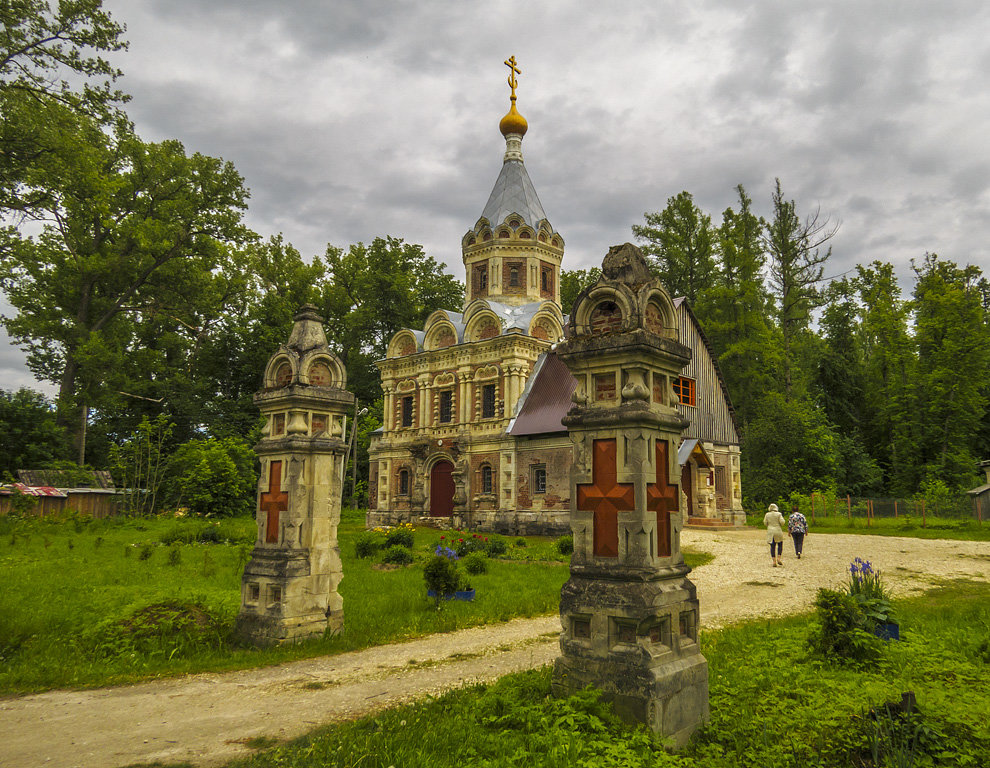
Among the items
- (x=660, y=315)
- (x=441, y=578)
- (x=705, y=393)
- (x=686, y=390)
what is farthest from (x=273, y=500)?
(x=705, y=393)

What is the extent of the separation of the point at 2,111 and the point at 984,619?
21571 mm

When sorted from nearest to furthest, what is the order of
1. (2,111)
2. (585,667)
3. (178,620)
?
(585,667) < (178,620) < (2,111)

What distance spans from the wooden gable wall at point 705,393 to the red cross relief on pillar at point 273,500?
63.6ft

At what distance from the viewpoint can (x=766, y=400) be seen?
36156 mm

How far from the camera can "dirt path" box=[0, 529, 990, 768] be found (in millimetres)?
5293

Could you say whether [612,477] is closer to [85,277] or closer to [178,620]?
[178,620]

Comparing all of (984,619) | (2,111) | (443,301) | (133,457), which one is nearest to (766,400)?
(443,301)

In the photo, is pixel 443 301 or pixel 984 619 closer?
pixel 984 619

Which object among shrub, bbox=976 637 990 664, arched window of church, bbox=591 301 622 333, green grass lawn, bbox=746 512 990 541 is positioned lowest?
shrub, bbox=976 637 990 664

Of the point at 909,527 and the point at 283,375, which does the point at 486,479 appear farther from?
the point at 283,375

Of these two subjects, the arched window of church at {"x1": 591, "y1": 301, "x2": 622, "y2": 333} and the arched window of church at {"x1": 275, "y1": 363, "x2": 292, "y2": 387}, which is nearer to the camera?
the arched window of church at {"x1": 591, "y1": 301, "x2": 622, "y2": 333}

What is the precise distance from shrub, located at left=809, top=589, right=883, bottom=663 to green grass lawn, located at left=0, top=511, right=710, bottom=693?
199 inches

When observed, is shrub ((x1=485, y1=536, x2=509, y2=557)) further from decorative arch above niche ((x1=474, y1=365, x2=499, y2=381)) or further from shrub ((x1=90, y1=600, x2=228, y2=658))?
decorative arch above niche ((x1=474, y1=365, x2=499, y2=381))

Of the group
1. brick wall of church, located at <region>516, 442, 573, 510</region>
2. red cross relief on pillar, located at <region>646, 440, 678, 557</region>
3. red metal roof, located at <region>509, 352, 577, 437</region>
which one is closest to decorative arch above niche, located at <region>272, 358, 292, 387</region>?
red cross relief on pillar, located at <region>646, 440, 678, 557</region>
